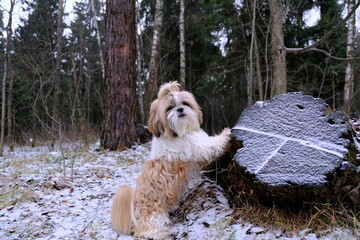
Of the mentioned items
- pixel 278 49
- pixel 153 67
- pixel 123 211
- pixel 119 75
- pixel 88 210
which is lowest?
pixel 88 210

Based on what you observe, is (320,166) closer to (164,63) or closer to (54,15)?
(164,63)

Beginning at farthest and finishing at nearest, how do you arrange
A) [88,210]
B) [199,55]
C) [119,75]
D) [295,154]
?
[199,55]
[119,75]
[88,210]
[295,154]

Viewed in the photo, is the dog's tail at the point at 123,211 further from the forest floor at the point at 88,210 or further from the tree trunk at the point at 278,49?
the tree trunk at the point at 278,49

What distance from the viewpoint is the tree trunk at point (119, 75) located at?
6.78 meters

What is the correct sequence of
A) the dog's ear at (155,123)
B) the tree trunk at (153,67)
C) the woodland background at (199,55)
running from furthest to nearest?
the woodland background at (199,55) → the tree trunk at (153,67) → the dog's ear at (155,123)

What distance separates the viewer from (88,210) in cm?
351

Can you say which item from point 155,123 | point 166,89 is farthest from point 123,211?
point 166,89

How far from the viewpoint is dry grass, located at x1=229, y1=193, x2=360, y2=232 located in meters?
2.31

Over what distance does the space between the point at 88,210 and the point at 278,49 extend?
4.72 meters

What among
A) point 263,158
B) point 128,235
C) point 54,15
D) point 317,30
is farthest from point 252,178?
point 54,15

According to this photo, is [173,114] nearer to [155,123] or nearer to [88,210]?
[155,123]

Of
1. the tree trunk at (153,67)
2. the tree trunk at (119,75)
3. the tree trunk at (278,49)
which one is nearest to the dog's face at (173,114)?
the tree trunk at (278,49)

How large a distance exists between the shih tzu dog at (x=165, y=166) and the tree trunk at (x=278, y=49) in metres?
3.34

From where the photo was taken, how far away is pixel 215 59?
50.3 feet
